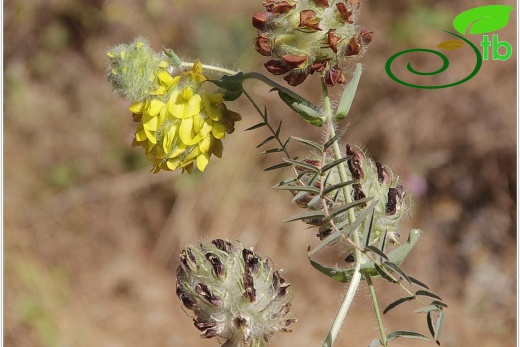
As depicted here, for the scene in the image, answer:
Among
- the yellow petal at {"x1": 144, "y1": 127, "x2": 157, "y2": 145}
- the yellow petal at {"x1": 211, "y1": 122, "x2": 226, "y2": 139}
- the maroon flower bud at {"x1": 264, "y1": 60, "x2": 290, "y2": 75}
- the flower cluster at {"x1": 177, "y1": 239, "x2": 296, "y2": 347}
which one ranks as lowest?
the flower cluster at {"x1": 177, "y1": 239, "x2": 296, "y2": 347}

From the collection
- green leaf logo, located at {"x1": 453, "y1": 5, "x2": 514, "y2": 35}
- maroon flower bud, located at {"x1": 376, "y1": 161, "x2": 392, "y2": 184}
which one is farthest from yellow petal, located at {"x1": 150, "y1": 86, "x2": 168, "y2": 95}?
green leaf logo, located at {"x1": 453, "y1": 5, "x2": 514, "y2": 35}

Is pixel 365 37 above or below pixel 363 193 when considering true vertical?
above

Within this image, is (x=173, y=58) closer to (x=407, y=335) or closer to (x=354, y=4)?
(x=354, y=4)

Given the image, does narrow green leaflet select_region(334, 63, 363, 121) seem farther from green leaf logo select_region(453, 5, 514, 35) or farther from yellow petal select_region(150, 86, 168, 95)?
green leaf logo select_region(453, 5, 514, 35)

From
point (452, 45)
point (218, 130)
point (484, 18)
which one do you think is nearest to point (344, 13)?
point (218, 130)

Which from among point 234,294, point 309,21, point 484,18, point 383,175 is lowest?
point 484,18
